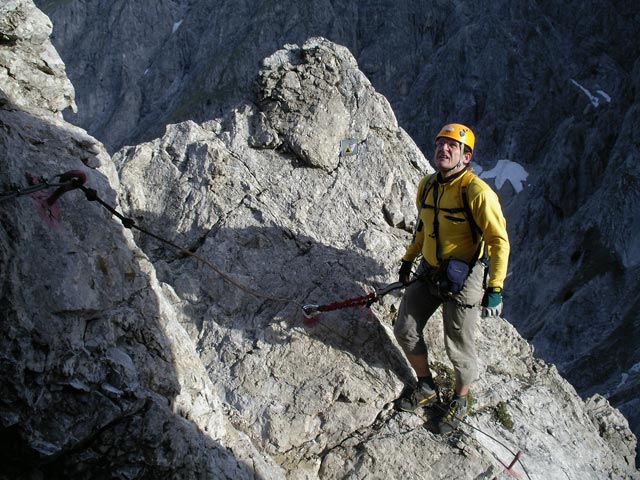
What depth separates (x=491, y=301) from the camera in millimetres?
6469

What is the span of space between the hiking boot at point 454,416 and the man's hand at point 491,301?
1.30m

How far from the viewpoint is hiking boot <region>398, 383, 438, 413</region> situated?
278 inches

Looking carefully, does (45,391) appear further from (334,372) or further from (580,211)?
(580,211)

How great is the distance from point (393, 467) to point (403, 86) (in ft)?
363

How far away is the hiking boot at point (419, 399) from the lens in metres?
7.07

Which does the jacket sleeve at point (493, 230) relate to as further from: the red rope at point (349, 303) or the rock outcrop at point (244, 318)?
the rock outcrop at point (244, 318)

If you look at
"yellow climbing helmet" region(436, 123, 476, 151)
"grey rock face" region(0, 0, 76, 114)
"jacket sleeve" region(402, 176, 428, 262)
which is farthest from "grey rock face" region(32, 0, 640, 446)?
"grey rock face" region(0, 0, 76, 114)

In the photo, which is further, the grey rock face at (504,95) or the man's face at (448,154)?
the grey rock face at (504,95)

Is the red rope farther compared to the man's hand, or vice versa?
the red rope

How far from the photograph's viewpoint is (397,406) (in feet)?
23.4

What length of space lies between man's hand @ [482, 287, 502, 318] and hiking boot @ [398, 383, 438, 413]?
1322 mm

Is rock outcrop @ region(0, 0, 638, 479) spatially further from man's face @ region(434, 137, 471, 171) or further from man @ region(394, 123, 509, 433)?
man's face @ region(434, 137, 471, 171)

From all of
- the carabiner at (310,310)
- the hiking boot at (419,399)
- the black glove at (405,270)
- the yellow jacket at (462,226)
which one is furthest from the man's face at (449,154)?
the hiking boot at (419,399)

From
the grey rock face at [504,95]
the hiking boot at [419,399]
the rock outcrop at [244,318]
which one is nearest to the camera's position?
the rock outcrop at [244,318]
